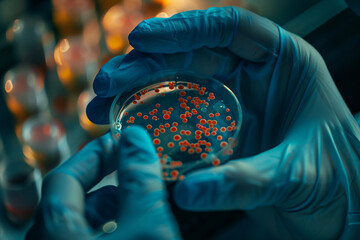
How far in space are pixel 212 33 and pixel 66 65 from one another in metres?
0.59

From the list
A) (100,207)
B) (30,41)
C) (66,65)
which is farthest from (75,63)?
(100,207)

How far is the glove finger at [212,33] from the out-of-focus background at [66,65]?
0.41 m

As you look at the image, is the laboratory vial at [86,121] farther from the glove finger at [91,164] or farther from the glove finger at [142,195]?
the glove finger at [142,195]

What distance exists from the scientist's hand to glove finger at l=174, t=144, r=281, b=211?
6cm

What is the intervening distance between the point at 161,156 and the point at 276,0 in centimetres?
90

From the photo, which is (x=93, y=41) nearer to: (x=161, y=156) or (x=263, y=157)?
(x=161, y=156)

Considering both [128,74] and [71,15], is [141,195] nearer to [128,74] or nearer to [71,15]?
[128,74]

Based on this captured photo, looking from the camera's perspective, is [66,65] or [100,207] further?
[66,65]

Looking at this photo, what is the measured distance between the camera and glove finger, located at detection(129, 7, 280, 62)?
1.07m

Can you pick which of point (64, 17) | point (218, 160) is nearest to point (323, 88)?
point (218, 160)

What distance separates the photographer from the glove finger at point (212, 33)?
1074mm

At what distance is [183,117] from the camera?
1082 millimetres

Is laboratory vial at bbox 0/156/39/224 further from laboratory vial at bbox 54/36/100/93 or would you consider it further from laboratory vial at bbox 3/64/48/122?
laboratory vial at bbox 54/36/100/93

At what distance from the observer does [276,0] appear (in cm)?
155
